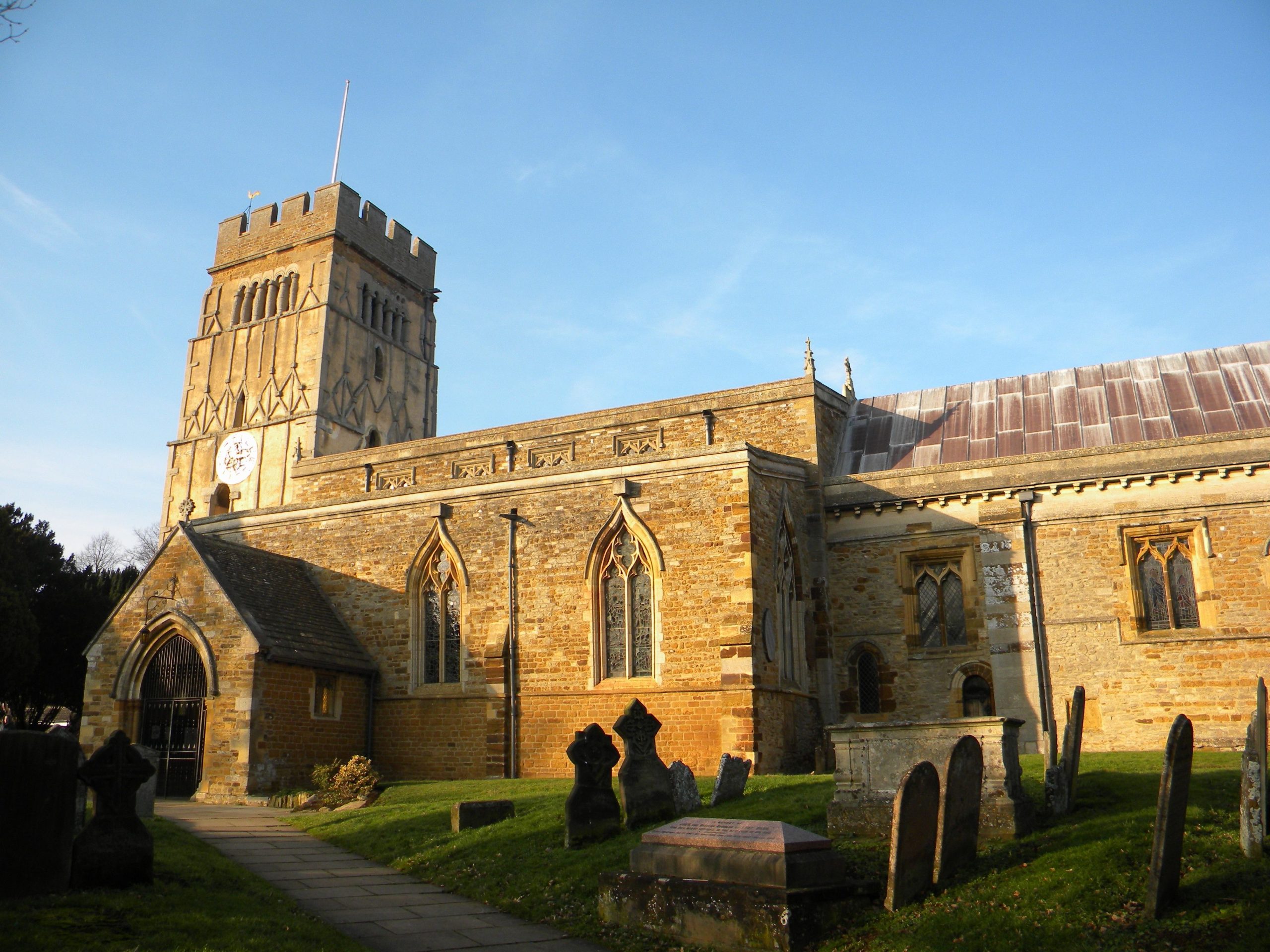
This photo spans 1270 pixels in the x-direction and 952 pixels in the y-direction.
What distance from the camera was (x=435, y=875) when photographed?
11.9 metres

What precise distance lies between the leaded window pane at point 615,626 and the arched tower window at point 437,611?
3.46 metres

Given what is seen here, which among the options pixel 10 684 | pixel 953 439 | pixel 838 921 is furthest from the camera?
pixel 10 684

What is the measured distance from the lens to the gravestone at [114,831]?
8.95m

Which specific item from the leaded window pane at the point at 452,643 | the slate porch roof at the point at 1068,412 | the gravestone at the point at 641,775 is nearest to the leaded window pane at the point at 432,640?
the leaded window pane at the point at 452,643

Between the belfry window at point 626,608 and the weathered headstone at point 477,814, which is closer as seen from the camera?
the weathered headstone at point 477,814

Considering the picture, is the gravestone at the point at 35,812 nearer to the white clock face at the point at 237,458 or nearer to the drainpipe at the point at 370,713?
the drainpipe at the point at 370,713

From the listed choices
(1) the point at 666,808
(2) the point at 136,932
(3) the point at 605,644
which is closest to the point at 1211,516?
(3) the point at 605,644

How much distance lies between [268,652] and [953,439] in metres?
16.4

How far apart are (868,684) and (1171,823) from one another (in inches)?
586

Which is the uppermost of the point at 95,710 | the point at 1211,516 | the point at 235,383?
the point at 235,383

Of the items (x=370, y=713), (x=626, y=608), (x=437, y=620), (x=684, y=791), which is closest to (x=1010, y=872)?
(x=684, y=791)

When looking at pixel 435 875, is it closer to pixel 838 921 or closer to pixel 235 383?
pixel 838 921

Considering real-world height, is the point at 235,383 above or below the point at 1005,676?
above

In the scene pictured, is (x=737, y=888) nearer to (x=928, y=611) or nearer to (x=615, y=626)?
(x=615, y=626)
